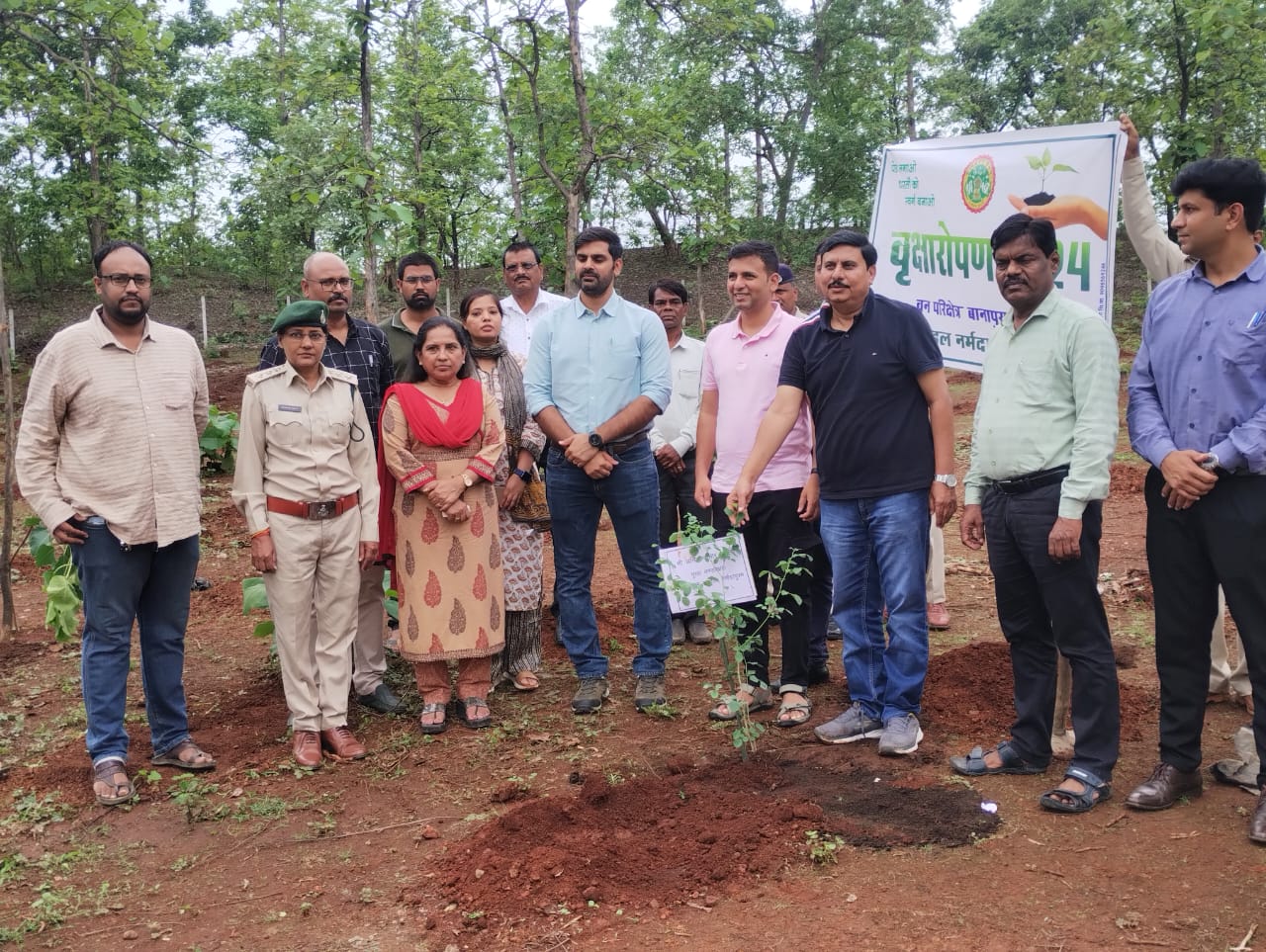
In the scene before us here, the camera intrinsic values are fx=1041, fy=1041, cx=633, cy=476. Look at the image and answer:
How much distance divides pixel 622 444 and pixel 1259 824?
285cm

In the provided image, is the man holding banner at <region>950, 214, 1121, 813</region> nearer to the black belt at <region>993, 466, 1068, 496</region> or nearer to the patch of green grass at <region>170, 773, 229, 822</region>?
the black belt at <region>993, 466, 1068, 496</region>

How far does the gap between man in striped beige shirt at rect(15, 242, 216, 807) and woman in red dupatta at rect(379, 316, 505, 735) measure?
35.2 inches

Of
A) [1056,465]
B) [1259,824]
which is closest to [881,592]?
[1056,465]

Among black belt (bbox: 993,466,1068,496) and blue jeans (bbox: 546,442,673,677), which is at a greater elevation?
black belt (bbox: 993,466,1068,496)

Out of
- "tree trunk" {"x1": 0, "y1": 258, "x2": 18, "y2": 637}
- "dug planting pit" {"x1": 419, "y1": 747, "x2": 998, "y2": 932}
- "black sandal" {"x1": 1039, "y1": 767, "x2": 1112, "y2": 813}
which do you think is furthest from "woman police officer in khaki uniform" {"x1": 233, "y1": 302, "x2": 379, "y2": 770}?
"black sandal" {"x1": 1039, "y1": 767, "x2": 1112, "y2": 813}

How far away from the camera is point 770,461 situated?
468cm

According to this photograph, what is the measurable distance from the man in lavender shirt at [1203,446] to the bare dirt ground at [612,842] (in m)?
0.40

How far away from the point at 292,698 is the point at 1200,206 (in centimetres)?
399

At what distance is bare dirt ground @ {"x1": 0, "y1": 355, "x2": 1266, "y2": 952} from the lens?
9.91 feet

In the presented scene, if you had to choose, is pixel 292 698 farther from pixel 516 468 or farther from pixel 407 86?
pixel 407 86

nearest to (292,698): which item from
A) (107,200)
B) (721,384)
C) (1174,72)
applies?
(721,384)

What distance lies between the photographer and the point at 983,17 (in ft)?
86.9

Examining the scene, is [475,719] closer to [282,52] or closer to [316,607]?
[316,607]

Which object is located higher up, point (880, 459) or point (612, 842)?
point (880, 459)
